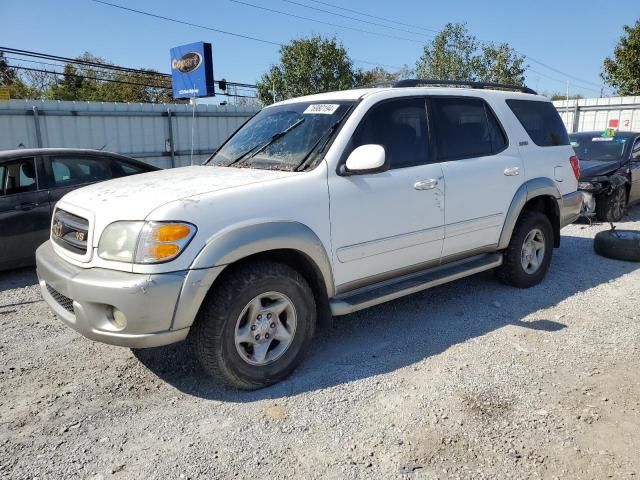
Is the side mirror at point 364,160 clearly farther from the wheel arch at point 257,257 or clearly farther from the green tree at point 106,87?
the green tree at point 106,87

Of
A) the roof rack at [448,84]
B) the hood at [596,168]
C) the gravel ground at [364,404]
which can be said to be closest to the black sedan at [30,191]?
the gravel ground at [364,404]

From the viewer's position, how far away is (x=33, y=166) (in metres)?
6.07

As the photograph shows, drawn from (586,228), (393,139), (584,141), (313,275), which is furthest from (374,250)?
(584,141)

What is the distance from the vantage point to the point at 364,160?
138 inches

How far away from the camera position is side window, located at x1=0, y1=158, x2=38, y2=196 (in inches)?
230

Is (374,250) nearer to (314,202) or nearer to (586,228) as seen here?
(314,202)

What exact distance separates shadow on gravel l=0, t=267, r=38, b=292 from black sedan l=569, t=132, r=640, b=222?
328 inches

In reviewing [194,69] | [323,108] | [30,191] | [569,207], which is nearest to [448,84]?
[323,108]

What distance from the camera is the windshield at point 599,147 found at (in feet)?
30.7

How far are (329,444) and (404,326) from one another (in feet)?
5.86

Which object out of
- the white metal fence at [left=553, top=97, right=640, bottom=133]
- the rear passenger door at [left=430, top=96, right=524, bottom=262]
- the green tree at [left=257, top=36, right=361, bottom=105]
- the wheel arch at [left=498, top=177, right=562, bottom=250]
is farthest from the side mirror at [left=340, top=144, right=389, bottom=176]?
the green tree at [left=257, top=36, right=361, bottom=105]

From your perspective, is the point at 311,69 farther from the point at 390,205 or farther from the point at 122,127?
the point at 390,205

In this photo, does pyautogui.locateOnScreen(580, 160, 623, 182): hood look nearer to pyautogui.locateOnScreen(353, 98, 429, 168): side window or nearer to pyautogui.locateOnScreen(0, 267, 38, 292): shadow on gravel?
pyautogui.locateOnScreen(353, 98, 429, 168): side window

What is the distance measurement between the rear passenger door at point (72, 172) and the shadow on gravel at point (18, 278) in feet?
2.92
